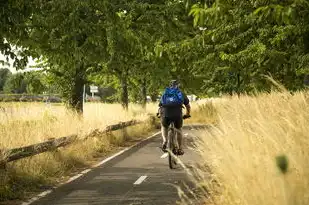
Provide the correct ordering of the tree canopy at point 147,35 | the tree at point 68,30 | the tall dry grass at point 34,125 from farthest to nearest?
1. the tall dry grass at point 34,125
2. the tree at point 68,30
3. the tree canopy at point 147,35

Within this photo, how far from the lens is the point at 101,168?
1422 centimetres

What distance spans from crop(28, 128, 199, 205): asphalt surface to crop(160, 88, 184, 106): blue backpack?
1.67 metres

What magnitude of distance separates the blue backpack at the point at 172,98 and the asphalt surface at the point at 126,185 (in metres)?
1.67

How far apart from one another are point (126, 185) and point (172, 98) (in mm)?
3700

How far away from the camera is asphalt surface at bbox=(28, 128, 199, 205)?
9609 mm

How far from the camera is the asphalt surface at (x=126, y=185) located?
9.61 meters

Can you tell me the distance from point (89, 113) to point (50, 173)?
13.2m

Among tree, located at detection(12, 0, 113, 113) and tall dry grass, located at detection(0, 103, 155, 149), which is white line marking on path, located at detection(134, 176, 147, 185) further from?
tree, located at detection(12, 0, 113, 113)

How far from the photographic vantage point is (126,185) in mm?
11383

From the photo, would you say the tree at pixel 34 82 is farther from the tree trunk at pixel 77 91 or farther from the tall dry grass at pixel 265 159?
the tall dry grass at pixel 265 159

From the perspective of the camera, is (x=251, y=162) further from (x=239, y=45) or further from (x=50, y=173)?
(x=239, y=45)

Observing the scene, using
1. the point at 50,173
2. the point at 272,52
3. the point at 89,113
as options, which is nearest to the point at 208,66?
the point at 89,113

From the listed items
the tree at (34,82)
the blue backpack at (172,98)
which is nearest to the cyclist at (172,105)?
the blue backpack at (172,98)

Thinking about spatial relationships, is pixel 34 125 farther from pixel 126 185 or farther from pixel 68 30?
pixel 126 185
